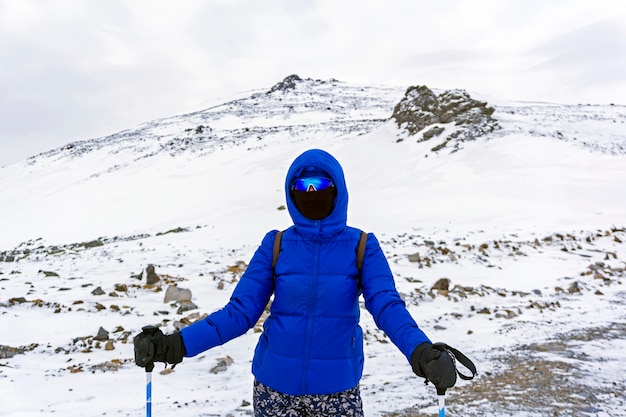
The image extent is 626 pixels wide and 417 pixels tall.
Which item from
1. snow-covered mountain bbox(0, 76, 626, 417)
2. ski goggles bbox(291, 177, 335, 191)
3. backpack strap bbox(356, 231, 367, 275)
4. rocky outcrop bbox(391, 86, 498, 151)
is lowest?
snow-covered mountain bbox(0, 76, 626, 417)

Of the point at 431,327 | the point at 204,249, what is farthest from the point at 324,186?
the point at 204,249

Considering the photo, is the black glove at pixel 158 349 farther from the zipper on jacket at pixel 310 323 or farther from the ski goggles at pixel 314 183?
the ski goggles at pixel 314 183

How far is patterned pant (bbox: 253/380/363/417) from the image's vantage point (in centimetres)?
227

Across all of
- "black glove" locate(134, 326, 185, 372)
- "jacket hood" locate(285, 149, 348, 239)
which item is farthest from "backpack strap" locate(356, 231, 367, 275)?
"black glove" locate(134, 326, 185, 372)

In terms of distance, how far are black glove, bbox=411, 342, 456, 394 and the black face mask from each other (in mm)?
793

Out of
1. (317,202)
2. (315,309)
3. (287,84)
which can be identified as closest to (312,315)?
(315,309)

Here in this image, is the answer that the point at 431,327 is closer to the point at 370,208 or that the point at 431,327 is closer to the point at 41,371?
the point at 41,371

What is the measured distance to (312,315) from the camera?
7.53 feet

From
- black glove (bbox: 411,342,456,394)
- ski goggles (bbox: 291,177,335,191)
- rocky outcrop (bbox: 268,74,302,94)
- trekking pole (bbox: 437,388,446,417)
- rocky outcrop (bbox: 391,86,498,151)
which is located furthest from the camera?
rocky outcrop (bbox: 268,74,302,94)

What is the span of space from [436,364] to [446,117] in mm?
27369

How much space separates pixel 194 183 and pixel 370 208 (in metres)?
14.3

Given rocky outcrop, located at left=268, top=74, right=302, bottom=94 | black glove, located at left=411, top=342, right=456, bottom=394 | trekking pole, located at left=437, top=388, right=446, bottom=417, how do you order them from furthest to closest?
rocky outcrop, located at left=268, top=74, right=302, bottom=94 < trekking pole, located at left=437, top=388, right=446, bottom=417 < black glove, located at left=411, top=342, right=456, bottom=394

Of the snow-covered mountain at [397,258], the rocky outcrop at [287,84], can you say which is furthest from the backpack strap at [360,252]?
the rocky outcrop at [287,84]

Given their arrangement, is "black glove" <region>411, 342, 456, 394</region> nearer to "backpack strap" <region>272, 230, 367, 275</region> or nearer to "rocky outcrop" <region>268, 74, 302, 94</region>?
"backpack strap" <region>272, 230, 367, 275</region>
